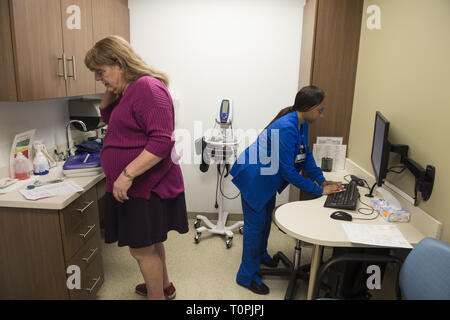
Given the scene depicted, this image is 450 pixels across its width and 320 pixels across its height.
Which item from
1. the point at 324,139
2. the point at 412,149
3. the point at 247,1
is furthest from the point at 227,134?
the point at 412,149

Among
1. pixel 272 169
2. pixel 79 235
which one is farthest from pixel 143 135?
pixel 272 169

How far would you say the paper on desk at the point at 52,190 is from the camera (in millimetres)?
1708

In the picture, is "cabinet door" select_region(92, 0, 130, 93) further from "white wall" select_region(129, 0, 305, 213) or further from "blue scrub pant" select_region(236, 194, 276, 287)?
"blue scrub pant" select_region(236, 194, 276, 287)

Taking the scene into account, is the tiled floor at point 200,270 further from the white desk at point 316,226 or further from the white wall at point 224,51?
the white wall at point 224,51

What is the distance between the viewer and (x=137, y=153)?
5.37ft

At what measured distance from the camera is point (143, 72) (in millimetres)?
1657

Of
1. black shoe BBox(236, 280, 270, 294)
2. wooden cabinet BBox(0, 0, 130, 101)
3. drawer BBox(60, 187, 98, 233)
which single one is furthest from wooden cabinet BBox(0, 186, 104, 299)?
black shoe BBox(236, 280, 270, 294)

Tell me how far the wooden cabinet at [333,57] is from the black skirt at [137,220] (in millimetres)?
1503

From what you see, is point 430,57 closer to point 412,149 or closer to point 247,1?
point 412,149

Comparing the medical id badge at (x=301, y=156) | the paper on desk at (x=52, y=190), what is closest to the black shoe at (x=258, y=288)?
the medical id badge at (x=301, y=156)

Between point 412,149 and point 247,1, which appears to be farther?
point 247,1

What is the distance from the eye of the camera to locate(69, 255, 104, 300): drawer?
187 centimetres

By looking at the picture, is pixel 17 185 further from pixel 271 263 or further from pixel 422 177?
pixel 422 177
